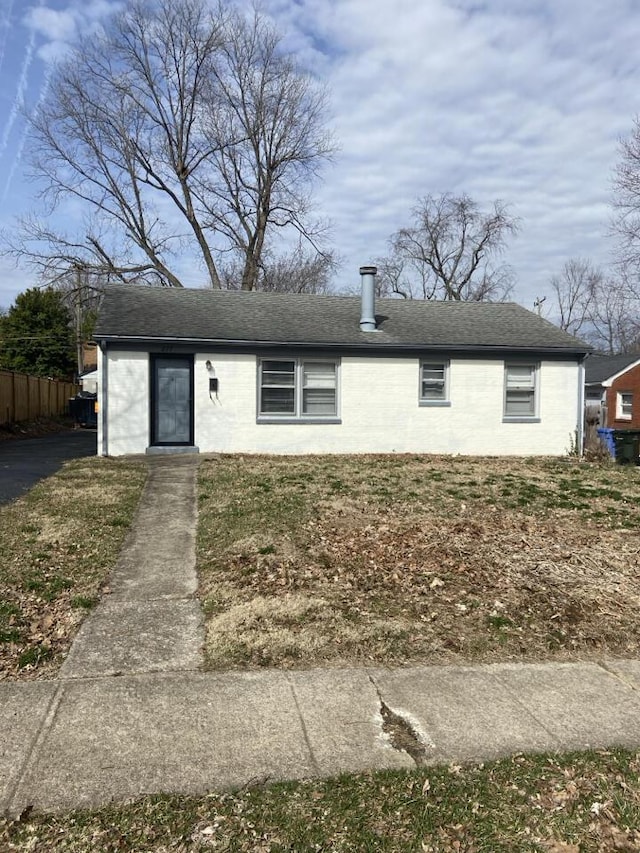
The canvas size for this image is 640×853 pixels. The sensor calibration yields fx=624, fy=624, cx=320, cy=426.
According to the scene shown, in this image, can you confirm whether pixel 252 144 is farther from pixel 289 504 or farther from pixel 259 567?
pixel 259 567

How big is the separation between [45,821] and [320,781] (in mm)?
1133

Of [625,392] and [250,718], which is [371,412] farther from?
[625,392]

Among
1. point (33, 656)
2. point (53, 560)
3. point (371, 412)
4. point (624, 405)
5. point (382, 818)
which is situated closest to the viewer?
point (382, 818)

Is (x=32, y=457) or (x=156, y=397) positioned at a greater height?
(x=156, y=397)

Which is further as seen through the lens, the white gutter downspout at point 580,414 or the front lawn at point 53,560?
the white gutter downspout at point 580,414

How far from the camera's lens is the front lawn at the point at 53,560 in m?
4.20

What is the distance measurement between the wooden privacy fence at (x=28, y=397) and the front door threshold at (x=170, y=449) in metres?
9.65

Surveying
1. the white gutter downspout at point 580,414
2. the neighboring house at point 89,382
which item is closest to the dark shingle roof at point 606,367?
the white gutter downspout at point 580,414

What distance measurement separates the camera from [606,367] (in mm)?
35250

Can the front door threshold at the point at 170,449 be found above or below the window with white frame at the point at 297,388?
below

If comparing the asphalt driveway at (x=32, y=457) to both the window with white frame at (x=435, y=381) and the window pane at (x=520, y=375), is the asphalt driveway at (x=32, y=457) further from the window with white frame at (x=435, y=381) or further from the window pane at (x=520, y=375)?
the window pane at (x=520, y=375)

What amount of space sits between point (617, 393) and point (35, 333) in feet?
107

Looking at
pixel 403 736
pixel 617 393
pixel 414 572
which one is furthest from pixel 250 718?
pixel 617 393

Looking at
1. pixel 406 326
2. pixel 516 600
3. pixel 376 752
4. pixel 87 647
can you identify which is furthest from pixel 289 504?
pixel 406 326
